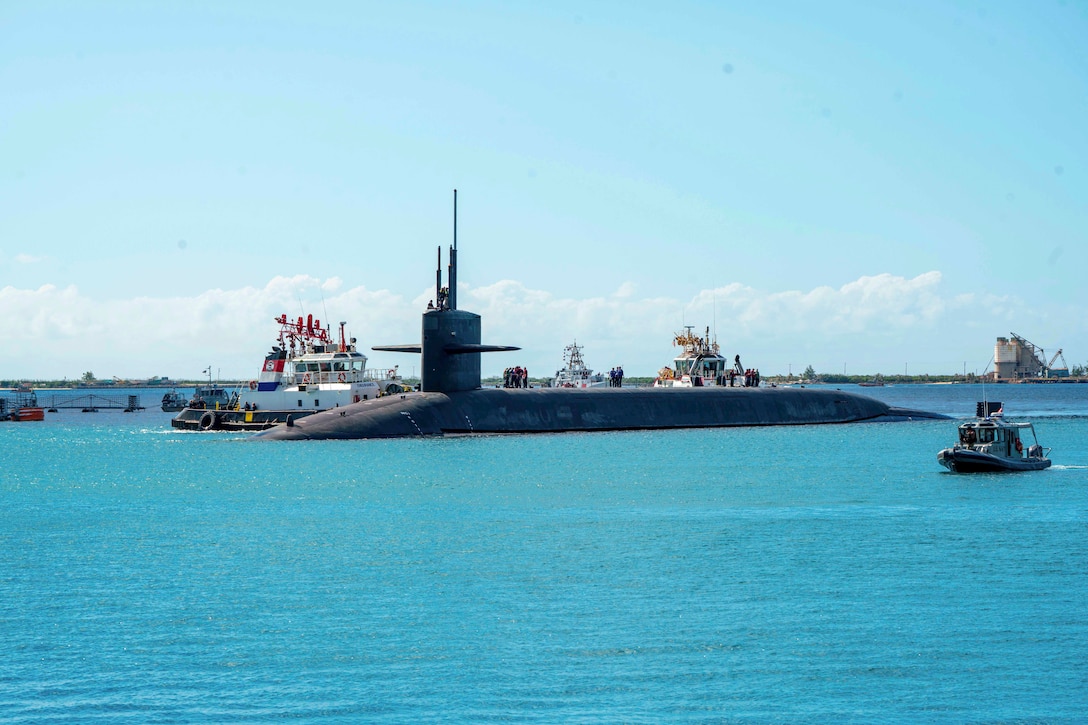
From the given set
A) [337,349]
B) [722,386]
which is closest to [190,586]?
[337,349]

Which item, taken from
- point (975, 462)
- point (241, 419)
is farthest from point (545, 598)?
point (241, 419)

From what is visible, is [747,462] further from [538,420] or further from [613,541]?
[613,541]

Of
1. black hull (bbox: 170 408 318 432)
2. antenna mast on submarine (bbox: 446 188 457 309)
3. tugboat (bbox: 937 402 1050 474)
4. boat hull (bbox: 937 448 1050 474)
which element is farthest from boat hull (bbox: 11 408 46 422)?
tugboat (bbox: 937 402 1050 474)

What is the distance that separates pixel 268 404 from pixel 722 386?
24.9 m

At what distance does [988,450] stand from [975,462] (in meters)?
0.87

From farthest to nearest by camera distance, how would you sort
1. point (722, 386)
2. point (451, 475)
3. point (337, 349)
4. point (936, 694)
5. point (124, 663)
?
point (722, 386) → point (337, 349) → point (451, 475) → point (124, 663) → point (936, 694)

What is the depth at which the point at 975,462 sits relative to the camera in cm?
3734

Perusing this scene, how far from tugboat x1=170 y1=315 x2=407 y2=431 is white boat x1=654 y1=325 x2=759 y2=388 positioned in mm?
16754

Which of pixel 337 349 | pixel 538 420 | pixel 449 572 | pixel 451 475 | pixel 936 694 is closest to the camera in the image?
pixel 936 694

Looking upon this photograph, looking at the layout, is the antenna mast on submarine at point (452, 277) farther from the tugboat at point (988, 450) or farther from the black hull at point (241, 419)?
the tugboat at point (988, 450)

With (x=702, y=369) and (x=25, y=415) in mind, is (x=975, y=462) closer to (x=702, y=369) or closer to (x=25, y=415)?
(x=702, y=369)

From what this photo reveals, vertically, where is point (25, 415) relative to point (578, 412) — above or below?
below

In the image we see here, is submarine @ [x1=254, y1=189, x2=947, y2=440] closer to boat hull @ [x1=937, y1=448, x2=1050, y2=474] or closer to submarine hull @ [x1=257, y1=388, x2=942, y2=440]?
submarine hull @ [x1=257, y1=388, x2=942, y2=440]

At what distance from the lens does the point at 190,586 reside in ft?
66.1
